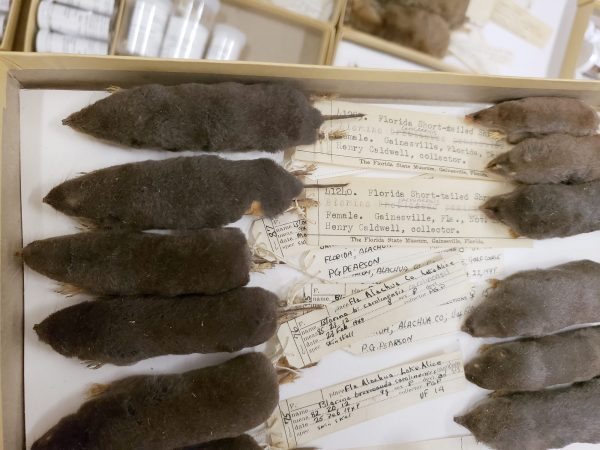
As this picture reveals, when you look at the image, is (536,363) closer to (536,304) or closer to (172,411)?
(536,304)

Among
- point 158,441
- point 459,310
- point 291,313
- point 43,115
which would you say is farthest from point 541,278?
point 43,115

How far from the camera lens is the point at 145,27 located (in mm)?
1866

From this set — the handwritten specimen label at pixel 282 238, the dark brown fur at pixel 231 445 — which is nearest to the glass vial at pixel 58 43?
the handwritten specimen label at pixel 282 238

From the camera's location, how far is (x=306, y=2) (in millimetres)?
2129

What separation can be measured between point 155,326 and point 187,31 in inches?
48.7

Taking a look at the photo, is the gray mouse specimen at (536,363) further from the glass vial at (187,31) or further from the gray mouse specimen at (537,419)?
the glass vial at (187,31)

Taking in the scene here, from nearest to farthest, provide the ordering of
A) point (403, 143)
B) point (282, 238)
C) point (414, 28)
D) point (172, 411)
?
point (172, 411) < point (282, 238) < point (403, 143) < point (414, 28)

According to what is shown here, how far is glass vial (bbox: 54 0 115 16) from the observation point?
70.7 inches

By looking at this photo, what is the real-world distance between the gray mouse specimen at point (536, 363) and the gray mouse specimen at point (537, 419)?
51mm

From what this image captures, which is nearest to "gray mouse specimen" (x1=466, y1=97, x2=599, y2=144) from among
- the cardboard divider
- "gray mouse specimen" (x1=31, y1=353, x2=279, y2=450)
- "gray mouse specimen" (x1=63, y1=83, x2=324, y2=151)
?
"gray mouse specimen" (x1=63, y1=83, x2=324, y2=151)

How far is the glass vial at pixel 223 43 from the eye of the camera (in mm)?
2012

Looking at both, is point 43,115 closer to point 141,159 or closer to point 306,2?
point 141,159

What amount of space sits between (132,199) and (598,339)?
6.14 feet

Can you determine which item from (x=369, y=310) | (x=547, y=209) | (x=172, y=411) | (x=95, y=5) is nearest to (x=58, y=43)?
(x=95, y=5)
